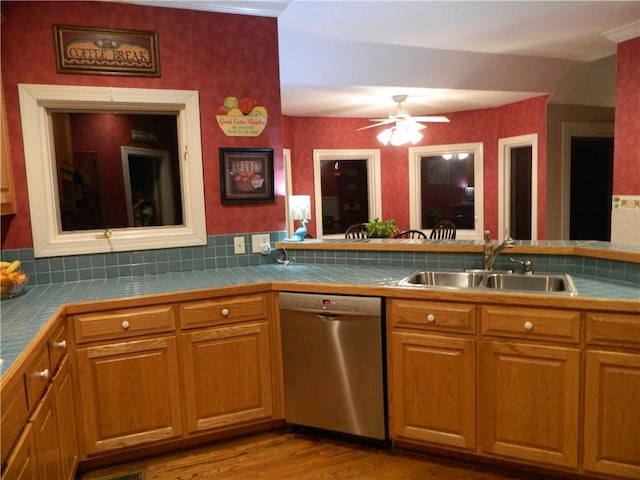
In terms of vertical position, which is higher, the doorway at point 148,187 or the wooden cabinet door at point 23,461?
the doorway at point 148,187

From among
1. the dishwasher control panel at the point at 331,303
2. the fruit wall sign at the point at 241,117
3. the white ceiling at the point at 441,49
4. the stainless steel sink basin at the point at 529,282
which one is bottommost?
the dishwasher control panel at the point at 331,303

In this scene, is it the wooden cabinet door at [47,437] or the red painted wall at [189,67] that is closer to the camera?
the wooden cabinet door at [47,437]

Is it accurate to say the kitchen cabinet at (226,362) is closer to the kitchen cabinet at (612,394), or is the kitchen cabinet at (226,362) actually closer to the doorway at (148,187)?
the doorway at (148,187)

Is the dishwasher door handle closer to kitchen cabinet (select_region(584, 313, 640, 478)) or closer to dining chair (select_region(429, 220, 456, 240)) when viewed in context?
kitchen cabinet (select_region(584, 313, 640, 478))

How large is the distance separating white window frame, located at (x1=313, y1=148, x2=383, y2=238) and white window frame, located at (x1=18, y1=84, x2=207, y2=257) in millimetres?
3593

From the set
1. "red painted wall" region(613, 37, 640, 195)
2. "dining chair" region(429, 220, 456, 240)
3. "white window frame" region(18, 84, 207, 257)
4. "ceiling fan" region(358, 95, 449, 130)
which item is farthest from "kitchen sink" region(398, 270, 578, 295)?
"dining chair" region(429, 220, 456, 240)

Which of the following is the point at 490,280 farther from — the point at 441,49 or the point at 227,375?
the point at 441,49

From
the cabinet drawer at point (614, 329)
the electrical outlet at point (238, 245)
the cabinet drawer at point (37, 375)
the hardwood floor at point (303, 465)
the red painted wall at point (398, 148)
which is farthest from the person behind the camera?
the red painted wall at point (398, 148)

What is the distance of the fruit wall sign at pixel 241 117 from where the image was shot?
2758 millimetres

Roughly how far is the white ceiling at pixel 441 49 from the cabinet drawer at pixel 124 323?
1715mm

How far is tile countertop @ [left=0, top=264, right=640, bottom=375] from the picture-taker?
178cm

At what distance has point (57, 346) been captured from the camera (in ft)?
5.98

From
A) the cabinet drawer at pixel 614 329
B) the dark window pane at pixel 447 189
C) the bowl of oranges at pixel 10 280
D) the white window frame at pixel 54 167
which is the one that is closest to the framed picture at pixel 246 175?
the white window frame at pixel 54 167

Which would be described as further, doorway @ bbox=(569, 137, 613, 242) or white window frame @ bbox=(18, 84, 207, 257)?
doorway @ bbox=(569, 137, 613, 242)
